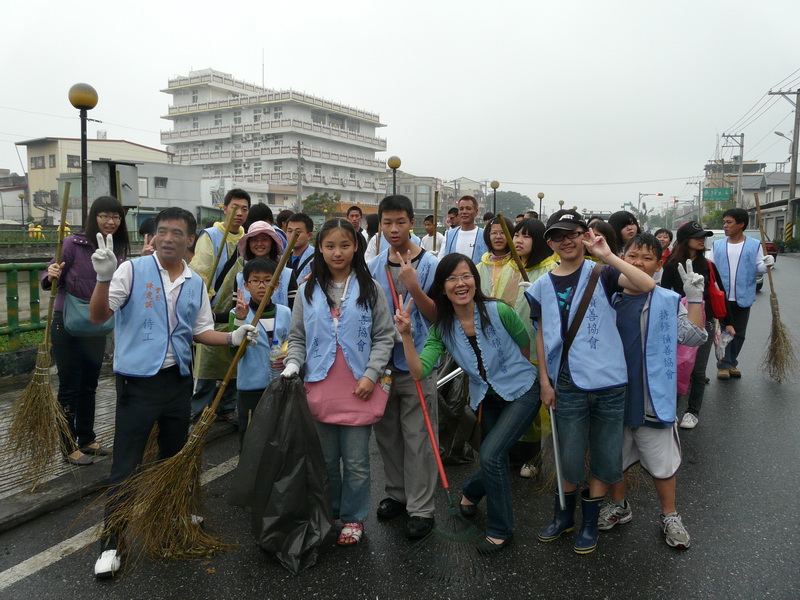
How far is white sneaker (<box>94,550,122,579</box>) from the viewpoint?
9.03ft

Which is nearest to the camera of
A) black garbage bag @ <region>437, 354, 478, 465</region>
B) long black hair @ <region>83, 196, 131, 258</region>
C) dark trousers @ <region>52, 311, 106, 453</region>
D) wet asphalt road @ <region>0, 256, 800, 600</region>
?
wet asphalt road @ <region>0, 256, 800, 600</region>

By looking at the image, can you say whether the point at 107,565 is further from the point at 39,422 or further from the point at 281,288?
the point at 281,288

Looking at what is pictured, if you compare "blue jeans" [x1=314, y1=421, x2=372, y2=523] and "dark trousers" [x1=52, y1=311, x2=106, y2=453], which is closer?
"blue jeans" [x1=314, y1=421, x2=372, y2=523]

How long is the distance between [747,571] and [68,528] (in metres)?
3.61

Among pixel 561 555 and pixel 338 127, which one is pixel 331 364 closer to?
pixel 561 555

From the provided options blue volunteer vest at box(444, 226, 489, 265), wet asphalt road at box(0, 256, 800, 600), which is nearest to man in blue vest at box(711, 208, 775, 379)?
blue volunteer vest at box(444, 226, 489, 265)

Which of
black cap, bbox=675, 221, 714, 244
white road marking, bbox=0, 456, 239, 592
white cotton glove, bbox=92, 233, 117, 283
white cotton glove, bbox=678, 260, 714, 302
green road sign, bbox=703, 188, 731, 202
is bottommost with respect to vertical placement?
white road marking, bbox=0, 456, 239, 592

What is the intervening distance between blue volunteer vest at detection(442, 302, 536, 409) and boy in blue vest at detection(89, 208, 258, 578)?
1207 millimetres

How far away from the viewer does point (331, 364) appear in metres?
3.04

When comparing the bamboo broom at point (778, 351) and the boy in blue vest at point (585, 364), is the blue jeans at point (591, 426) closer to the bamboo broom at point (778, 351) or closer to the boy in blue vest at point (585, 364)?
the boy in blue vest at point (585, 364)

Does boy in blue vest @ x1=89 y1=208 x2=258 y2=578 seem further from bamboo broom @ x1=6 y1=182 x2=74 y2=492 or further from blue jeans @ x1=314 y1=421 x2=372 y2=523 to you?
bamboo broom @ x1=6 y1=182 x2=74 y2=492

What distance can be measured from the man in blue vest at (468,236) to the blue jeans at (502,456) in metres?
2.90

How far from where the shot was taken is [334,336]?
3.06 m

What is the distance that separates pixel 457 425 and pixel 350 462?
1.27 meters
